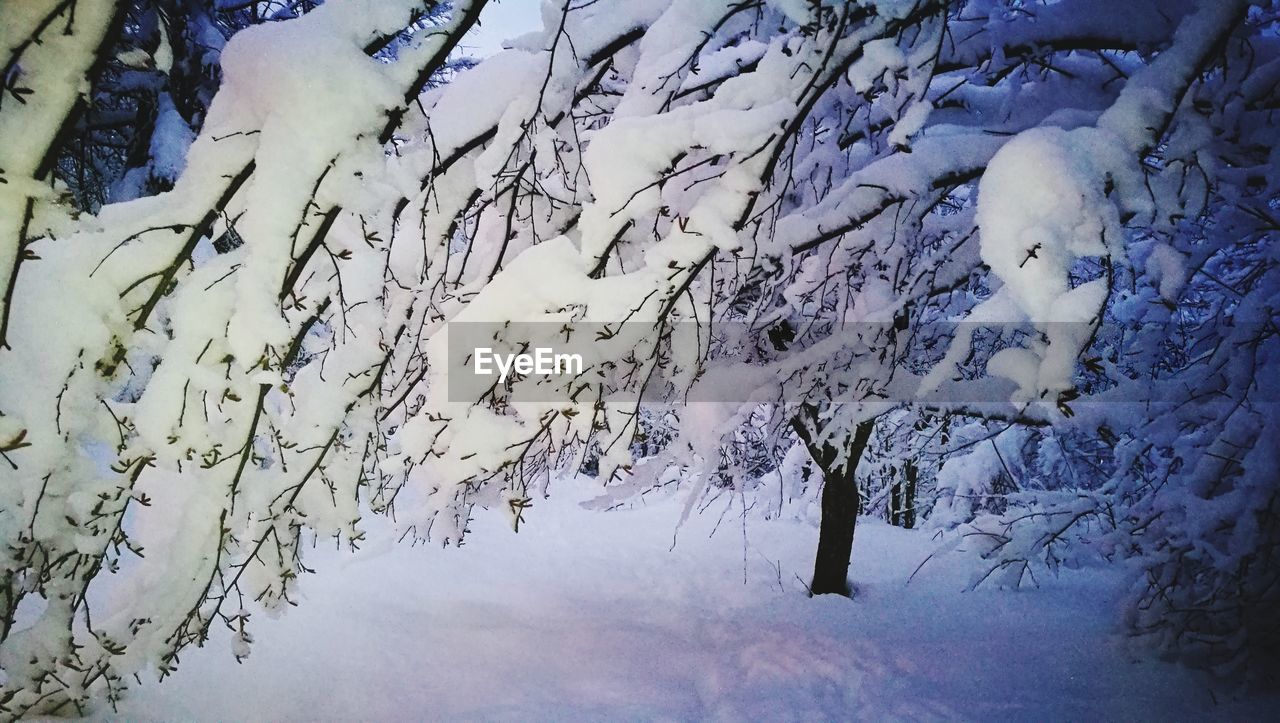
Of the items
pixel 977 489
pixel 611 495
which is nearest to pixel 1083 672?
pixel 977 489

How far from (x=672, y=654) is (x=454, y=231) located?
498cm

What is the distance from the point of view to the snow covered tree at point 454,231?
55.1 inches

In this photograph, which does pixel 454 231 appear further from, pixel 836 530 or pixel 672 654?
pixel 836 530

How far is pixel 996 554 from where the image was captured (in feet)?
19.6

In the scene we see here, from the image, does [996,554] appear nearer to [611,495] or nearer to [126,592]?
[611,495]

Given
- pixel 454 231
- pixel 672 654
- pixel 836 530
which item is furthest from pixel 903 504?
pixel 454 231

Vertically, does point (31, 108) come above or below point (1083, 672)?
above

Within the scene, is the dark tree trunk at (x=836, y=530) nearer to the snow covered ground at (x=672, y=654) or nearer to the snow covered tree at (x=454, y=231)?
the snow covered ground at (x=672, y=654)

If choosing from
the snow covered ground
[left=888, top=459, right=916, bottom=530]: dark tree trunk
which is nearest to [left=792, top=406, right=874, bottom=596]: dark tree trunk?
the snow covered ground

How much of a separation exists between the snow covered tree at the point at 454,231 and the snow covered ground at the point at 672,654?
2173 millimetres

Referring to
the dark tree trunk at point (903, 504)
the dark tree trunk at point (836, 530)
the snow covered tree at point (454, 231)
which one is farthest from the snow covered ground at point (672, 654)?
the dark tree trunk at point (903, 504)

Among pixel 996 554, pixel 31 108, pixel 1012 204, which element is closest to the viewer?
pixel 31 108

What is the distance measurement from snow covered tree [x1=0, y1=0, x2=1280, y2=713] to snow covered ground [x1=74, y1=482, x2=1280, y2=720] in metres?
2.17

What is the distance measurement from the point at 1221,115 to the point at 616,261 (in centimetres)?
268
